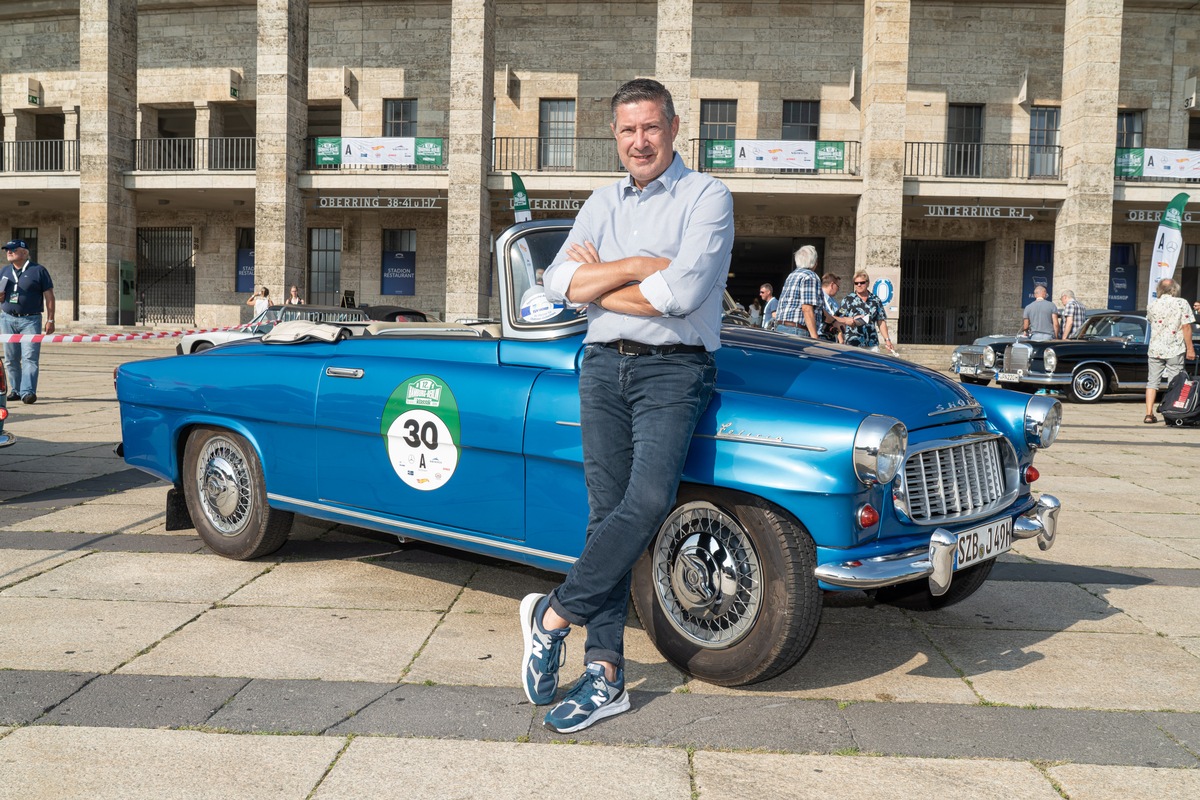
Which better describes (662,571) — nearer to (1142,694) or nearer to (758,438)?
(758,438)

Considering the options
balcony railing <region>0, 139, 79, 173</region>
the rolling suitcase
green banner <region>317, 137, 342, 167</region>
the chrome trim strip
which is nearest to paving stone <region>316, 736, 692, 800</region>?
the chrome trim strip

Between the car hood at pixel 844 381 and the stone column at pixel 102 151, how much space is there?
95.0 feet

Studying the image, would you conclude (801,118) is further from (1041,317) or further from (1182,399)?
(1182,399)

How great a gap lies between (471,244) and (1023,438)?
23.8m

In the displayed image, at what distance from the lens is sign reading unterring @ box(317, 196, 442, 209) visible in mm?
28094

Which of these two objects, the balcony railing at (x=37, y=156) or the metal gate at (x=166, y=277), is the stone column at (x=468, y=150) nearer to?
the metal gate at (x=166, y=277)

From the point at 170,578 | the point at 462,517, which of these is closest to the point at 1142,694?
the point at 462,517

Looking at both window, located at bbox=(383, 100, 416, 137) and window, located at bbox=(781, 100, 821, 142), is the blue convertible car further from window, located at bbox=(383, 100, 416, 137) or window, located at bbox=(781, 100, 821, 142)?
window, located at bbox=(383, 100, 416, 137)

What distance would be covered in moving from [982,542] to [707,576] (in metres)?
1.00

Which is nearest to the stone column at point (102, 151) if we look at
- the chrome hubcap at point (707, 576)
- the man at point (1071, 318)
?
the man at point (1071, 318)

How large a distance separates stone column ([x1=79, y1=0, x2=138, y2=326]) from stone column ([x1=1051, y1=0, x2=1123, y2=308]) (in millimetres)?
26276

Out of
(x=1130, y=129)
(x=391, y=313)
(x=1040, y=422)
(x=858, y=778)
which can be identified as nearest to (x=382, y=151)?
(x=391, y=313)

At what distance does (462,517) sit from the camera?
4.05 m

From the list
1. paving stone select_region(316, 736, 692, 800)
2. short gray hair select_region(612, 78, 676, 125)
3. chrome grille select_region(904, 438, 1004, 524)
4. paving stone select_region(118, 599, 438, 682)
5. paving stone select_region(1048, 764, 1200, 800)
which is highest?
short gray hair select_region(612, 78, 676, 125)
